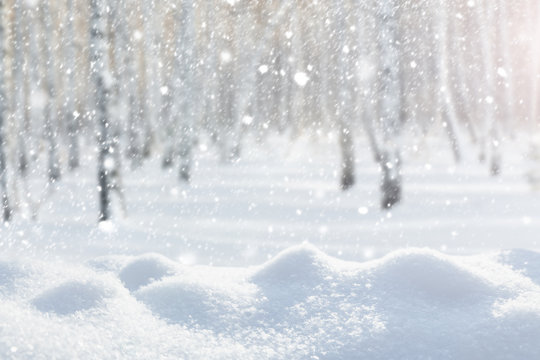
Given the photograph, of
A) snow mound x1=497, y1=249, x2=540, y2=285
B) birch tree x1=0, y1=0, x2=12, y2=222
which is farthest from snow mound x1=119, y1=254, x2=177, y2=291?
birch tree x1=0, y1=0, x2=12, y2=222

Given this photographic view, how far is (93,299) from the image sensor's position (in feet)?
6.66

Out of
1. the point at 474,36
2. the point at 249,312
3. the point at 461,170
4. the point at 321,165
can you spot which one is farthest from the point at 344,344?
the point at 474,36

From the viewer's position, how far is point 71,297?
79.6 inches

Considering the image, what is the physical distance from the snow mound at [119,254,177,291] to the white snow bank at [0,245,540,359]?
32 millimetres

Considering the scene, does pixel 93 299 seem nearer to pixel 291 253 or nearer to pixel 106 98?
pixel 291 253

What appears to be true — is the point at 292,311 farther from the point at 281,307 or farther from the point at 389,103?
the point at 389,103

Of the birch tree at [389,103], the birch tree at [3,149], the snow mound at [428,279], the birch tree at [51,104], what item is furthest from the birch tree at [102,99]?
the snow mound at [428,279]

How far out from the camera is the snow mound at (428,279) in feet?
6.67

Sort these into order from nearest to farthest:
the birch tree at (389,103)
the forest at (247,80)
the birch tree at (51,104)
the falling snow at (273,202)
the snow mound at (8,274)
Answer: the falling snow at (273,202)
the snow mound at (8,274)
the birch tree at (389,103)
the forest at (247,80)
the birch tree at (51,104)

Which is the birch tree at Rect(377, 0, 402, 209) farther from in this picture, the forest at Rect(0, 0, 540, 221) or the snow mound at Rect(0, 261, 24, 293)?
the snow mound at Rect(0, 261, 24, 293)

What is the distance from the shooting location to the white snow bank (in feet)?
5.73

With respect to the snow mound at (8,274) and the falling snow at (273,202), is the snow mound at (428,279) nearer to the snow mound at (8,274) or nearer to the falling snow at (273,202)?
the falling snow at (273,202)

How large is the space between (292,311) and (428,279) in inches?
19.1

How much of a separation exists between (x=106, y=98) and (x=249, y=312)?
7.10 metres
